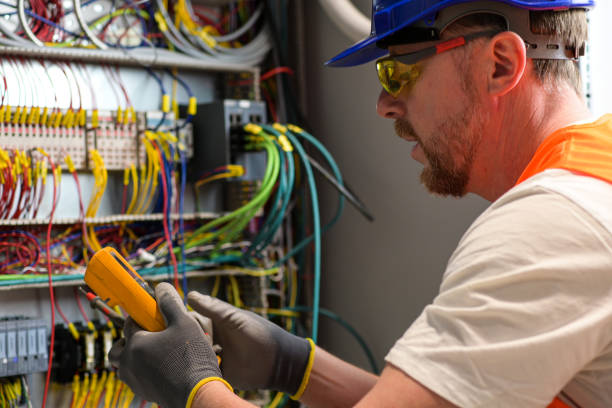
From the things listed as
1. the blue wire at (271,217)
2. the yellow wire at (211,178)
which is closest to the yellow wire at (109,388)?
the blue wire at (271,217)

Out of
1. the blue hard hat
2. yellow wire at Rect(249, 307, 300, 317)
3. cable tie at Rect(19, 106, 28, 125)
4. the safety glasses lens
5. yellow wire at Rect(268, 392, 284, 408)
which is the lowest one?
yellow wire at Rect(268, 392, 284, 408)

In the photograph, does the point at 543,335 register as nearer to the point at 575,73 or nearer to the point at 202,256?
the point at 575,73

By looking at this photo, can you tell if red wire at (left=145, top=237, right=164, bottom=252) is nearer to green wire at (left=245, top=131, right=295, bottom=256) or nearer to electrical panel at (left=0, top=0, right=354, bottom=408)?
electrical panel at (left=0, top=0, right=354, bottom=408)

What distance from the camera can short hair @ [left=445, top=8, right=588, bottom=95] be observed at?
124 cm

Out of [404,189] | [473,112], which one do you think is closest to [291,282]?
[404,189]

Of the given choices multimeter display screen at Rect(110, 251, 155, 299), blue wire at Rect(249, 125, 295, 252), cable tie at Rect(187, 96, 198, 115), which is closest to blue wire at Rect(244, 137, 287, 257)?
blue wire at Rect(249, 125, 295, 252)

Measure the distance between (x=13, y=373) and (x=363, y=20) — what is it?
5.43 ft

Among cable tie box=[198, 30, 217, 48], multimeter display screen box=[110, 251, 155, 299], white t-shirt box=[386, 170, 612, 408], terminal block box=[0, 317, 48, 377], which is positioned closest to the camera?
white t-shirt box=[386, 170, 612, 408]

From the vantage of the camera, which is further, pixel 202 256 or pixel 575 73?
pixel 202 256

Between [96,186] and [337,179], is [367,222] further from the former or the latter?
[96,186]

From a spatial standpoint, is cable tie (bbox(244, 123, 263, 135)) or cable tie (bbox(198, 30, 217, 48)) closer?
cable tie (bbox(244, 123, 263, 135))

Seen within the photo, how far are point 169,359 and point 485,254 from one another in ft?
2.09

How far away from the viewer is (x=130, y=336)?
1402 mm

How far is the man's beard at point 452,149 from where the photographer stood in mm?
1271
